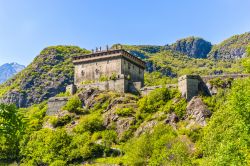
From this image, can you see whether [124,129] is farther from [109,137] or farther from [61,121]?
[61,121]

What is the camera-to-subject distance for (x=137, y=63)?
410 ft

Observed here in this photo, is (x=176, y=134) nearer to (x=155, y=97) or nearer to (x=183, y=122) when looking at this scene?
(x=183, y=122)

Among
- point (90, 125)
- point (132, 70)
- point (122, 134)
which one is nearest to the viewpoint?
point (122, 134)

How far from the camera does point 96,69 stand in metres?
120

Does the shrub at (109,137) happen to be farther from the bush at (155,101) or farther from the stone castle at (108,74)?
the stone castle at (108,74)

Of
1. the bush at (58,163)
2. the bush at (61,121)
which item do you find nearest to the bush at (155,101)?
the bush at (61,121)

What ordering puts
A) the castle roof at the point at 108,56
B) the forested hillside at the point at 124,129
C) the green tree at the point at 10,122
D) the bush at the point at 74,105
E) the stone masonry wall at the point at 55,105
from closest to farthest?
the green tree at the point at 10,122 → the forested hillside at the point at 124,129 → the bush at the point at 74,105 → the stone masonry wall at the point at 55,105 → the castle roof at the point at 108,56

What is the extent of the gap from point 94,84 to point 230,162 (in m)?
76.8

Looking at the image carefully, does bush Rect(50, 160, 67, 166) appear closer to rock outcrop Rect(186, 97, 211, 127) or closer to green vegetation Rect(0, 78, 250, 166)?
green vegetation Rect(0, 78, 250, 166)

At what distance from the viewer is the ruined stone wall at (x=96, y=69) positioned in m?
117

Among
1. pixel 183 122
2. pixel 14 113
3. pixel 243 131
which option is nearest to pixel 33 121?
pixel 183 122

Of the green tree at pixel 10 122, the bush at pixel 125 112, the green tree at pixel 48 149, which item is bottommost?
the green tree at pixel 48 149

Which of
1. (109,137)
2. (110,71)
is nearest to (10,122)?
(109,137)

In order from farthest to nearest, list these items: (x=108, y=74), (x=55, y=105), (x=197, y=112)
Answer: (x=108, y=74), (x=55, y=105), (x=197, y=112)
